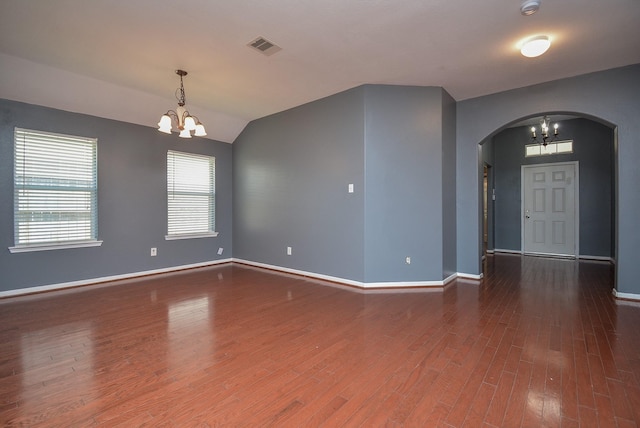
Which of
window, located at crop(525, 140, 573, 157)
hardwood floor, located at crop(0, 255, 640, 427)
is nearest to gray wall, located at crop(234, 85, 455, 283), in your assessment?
hardwood floor, located at crop(0, 255, 640, 427)

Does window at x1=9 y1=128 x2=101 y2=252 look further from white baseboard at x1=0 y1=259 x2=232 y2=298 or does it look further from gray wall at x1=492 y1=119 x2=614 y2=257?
gray wall at x1=492 y1=119 x2=614 y2=257

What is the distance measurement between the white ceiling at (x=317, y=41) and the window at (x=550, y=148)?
11.1 ft

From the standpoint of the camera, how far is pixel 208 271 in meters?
5.29

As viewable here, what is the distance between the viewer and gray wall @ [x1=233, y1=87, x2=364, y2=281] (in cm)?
421

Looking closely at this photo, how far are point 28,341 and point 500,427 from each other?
11.4 feet

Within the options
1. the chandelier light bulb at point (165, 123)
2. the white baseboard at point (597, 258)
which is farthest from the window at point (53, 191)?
the white baseboard at point (597, 258)

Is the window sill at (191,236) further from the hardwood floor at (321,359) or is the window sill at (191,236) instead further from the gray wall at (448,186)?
the gray wall at (448,186)

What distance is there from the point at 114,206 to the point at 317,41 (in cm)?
380

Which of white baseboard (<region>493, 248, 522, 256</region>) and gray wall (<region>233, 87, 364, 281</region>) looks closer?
gray wall (<region>233, 87, 364, 281</region>)

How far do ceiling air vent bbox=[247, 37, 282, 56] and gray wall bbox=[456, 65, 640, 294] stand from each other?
10.1 ft

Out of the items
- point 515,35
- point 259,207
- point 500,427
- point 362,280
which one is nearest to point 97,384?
point 500,427

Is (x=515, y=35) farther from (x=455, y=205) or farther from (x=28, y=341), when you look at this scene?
(x=28, y=341)

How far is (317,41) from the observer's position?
299 cm

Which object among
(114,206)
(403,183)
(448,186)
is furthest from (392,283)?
(114,206)
